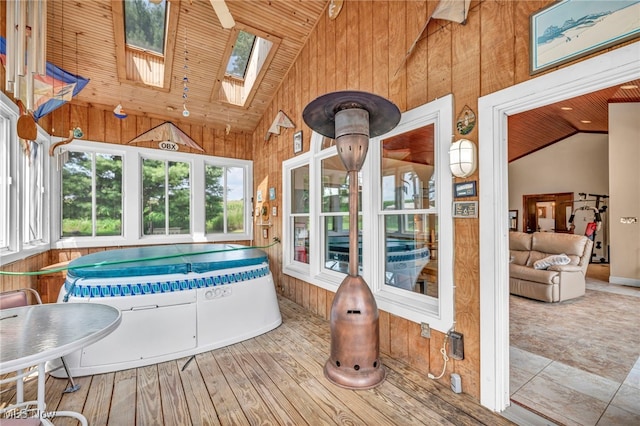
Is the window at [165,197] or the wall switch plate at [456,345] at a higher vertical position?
the window at [165,197]

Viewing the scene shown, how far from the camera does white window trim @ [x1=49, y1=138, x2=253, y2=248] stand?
167 inches

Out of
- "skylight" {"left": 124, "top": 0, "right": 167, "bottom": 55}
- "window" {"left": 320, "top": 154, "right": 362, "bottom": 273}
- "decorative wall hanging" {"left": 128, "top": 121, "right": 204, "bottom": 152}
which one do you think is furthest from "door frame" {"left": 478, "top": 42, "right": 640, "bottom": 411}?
"decorative wall hanging" {"left": 128, "top": 121, "right": 204, "bottom": 152}

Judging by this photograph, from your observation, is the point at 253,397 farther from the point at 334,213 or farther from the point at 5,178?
the point at 5,178

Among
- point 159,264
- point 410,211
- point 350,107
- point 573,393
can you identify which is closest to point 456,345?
point 573,393

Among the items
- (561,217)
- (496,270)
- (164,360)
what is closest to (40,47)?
(164,360)

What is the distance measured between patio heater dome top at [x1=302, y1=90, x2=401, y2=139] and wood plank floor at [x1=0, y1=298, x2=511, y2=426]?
1979mm

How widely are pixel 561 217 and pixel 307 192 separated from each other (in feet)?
29.2

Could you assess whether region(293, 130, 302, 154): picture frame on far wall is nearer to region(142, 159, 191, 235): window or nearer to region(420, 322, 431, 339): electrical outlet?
region(142, 159, 191, 235): window

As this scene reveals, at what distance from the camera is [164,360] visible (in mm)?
2508

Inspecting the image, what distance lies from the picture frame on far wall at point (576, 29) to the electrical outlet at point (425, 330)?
1.85 m

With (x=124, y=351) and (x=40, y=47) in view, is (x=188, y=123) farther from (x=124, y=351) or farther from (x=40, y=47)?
(x=124, y=351)

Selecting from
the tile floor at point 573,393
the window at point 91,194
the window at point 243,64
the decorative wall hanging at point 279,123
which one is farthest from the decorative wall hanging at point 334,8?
the tile floor at point 573,393

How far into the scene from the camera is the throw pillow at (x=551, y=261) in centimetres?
445

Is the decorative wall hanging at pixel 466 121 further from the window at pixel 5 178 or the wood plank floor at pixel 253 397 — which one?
the window at pixel 5 178
